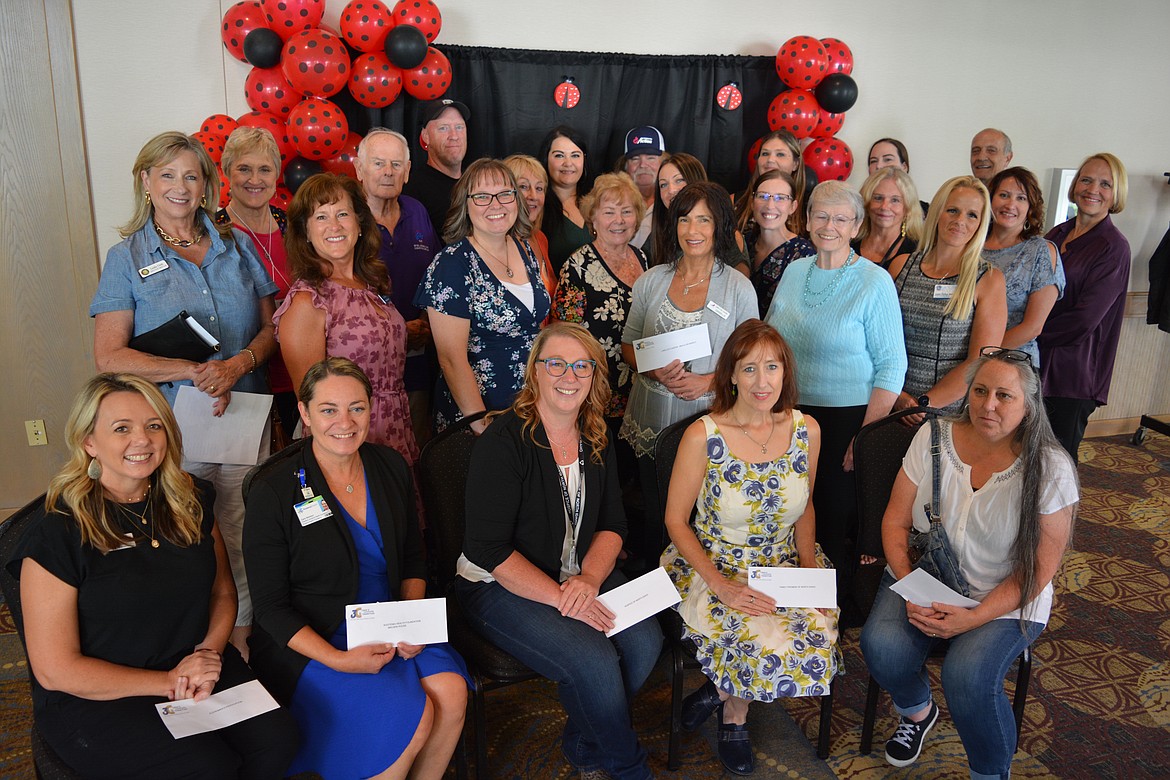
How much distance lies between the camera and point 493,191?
2738 millimetres

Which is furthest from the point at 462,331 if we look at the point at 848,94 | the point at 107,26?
the point at 848,94

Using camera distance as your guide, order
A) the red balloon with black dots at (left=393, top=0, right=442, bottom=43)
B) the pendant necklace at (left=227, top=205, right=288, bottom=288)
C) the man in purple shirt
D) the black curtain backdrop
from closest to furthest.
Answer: the pendant necklace at (left=227, top=205, right=288, bottom=288) < the man in purple shirt < the red balloon with black dots at (left=393, top=0, right=442, bottom=43) < the black curtain backdrop

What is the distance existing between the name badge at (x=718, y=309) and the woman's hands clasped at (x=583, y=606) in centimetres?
114

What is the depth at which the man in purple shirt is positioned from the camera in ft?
10.7

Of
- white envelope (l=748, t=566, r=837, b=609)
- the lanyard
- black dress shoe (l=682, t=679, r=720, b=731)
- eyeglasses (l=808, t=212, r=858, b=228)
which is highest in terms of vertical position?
eyeglasses (l=808, t=212, r=858, b=228)

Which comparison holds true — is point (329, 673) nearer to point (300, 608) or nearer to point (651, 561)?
point (300, 608)

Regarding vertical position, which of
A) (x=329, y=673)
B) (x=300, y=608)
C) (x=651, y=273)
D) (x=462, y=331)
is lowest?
(x=329, y=673)

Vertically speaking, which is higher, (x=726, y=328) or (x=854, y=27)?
(x=854, y=27)

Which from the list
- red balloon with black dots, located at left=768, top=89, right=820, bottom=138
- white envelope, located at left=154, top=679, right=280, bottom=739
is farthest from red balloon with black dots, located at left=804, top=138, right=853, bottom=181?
white envelope, located at left=154, top=679, right=280, bottom=739

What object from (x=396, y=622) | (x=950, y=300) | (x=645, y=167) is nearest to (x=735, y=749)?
(x=396, y=622)

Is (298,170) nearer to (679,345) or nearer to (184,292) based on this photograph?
(184,292)

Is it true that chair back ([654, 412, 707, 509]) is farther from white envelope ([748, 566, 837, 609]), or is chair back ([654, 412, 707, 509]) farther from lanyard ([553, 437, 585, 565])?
white envelope ([748, 566, 837, 609])

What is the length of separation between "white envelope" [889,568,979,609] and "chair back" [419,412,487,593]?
4.44 ft

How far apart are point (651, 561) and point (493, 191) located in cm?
151
